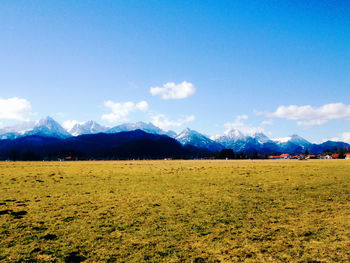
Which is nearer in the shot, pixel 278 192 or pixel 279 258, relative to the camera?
pixel 279 258

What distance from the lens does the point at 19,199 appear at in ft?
72.8

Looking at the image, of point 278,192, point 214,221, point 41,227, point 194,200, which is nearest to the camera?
point 41,227

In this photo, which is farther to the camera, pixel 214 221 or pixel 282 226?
pixel 214 221

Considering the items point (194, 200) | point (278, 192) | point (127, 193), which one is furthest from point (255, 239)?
point (127, 193)

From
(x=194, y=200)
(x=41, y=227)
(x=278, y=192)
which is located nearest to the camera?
(x=41, y=227)

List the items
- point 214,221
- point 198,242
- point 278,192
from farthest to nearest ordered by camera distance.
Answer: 1. point 278,192
2. point 214,221
3. point 198,242

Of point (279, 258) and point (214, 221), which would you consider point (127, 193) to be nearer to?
point (214, 221)

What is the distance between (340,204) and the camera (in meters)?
19.3

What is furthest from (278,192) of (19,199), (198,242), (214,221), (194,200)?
(19,199)

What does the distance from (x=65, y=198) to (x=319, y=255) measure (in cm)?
2270

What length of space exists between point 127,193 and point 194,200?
28.5 feet

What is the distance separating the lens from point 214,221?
49.3 feet

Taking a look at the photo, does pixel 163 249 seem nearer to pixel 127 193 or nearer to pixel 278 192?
pixel 127 193

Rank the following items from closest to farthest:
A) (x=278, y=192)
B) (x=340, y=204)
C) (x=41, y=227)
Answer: (x=41, y=227)
(x=340, y=204)
(x=278, y=192)
